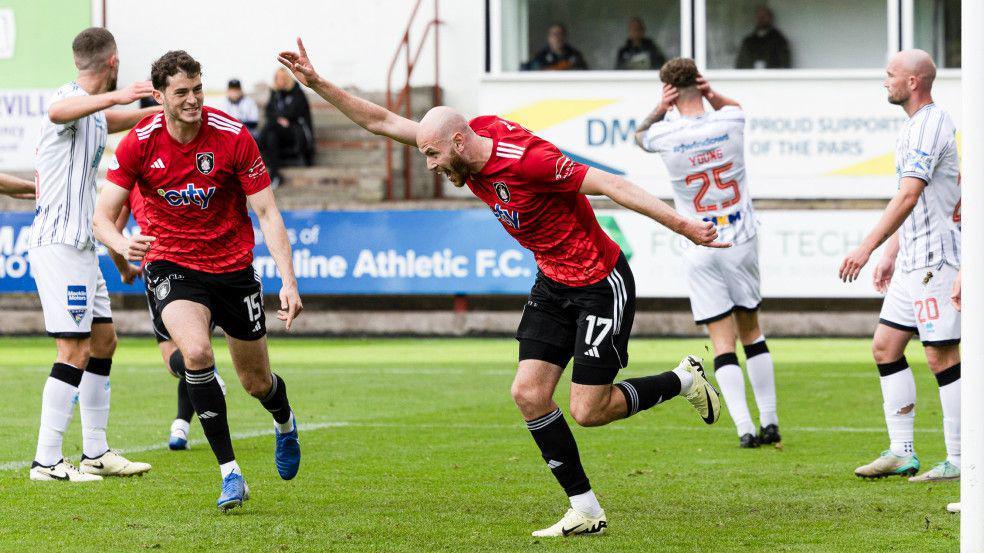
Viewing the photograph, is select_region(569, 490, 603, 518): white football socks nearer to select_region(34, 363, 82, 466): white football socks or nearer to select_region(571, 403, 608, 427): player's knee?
select_region(571, 403, 608, 427): player's knee

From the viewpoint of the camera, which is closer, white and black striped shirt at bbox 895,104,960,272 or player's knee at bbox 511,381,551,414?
player's knee at bbox 511,381,551,414

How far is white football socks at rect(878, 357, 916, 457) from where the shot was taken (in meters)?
7.71

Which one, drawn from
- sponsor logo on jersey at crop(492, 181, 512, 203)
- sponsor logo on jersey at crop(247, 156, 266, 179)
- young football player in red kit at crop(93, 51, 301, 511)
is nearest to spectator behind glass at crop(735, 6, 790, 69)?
young football player in red kit at crop(93, 51, 301, 511)

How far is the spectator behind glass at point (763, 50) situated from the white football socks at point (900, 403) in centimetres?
1488

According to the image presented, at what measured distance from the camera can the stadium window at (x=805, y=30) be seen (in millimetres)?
22359

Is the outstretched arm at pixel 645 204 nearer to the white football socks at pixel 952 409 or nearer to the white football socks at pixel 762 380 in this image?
the white football socks at pixel 952 409

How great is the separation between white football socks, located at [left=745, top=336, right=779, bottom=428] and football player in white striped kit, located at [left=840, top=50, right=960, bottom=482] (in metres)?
1.63

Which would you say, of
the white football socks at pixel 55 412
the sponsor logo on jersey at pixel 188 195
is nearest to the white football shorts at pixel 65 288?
the white football socks at pixel 55 412

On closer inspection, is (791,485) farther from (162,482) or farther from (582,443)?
(162,482)

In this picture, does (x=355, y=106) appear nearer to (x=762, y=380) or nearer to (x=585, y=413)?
(x=585, y=413)

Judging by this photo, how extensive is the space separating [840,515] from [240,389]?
7.65m

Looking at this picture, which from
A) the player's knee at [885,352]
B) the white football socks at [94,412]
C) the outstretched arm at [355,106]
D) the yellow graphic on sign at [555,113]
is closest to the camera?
the outstretched arm at [355,106]

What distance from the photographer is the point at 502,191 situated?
20.2 feet

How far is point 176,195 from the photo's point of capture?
700 cm
